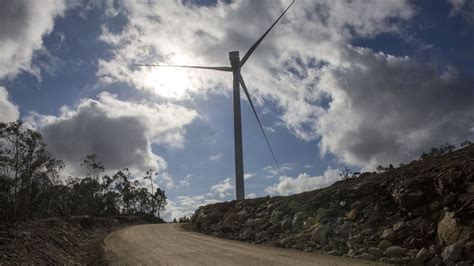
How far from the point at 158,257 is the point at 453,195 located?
1211 centimetres

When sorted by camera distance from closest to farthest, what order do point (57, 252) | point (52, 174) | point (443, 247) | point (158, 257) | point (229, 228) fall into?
point (443, 247)
point (158, 257)
point (57, 252)
point (229, 228)
point (52, 174)

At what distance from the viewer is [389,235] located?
16.5 meters

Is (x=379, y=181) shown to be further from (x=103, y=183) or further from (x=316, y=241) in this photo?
(x=103, y=183)

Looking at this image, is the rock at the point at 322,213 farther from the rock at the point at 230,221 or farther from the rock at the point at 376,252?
the rock at the point at 230,221

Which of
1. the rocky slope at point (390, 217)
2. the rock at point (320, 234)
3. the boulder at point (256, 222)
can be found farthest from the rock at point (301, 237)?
the boulder at point (256, 222)

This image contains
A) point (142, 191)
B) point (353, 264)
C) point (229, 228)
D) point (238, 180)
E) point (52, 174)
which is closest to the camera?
point (353, 264)

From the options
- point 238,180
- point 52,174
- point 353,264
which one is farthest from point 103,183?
point 353,264

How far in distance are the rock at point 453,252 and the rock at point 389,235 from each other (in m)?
2.93

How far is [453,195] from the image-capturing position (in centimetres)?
1597

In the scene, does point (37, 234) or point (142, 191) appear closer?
point (37, 234)

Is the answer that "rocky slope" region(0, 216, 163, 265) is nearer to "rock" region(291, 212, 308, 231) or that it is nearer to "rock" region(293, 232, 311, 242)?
"rock" region(293, 232, 311, 242)

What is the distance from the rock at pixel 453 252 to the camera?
13.0 m

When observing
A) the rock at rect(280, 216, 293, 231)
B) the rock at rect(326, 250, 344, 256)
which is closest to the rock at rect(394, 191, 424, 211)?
the rock at rect(326, 250, 344, 256)

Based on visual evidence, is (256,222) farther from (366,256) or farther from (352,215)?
(366,256)
